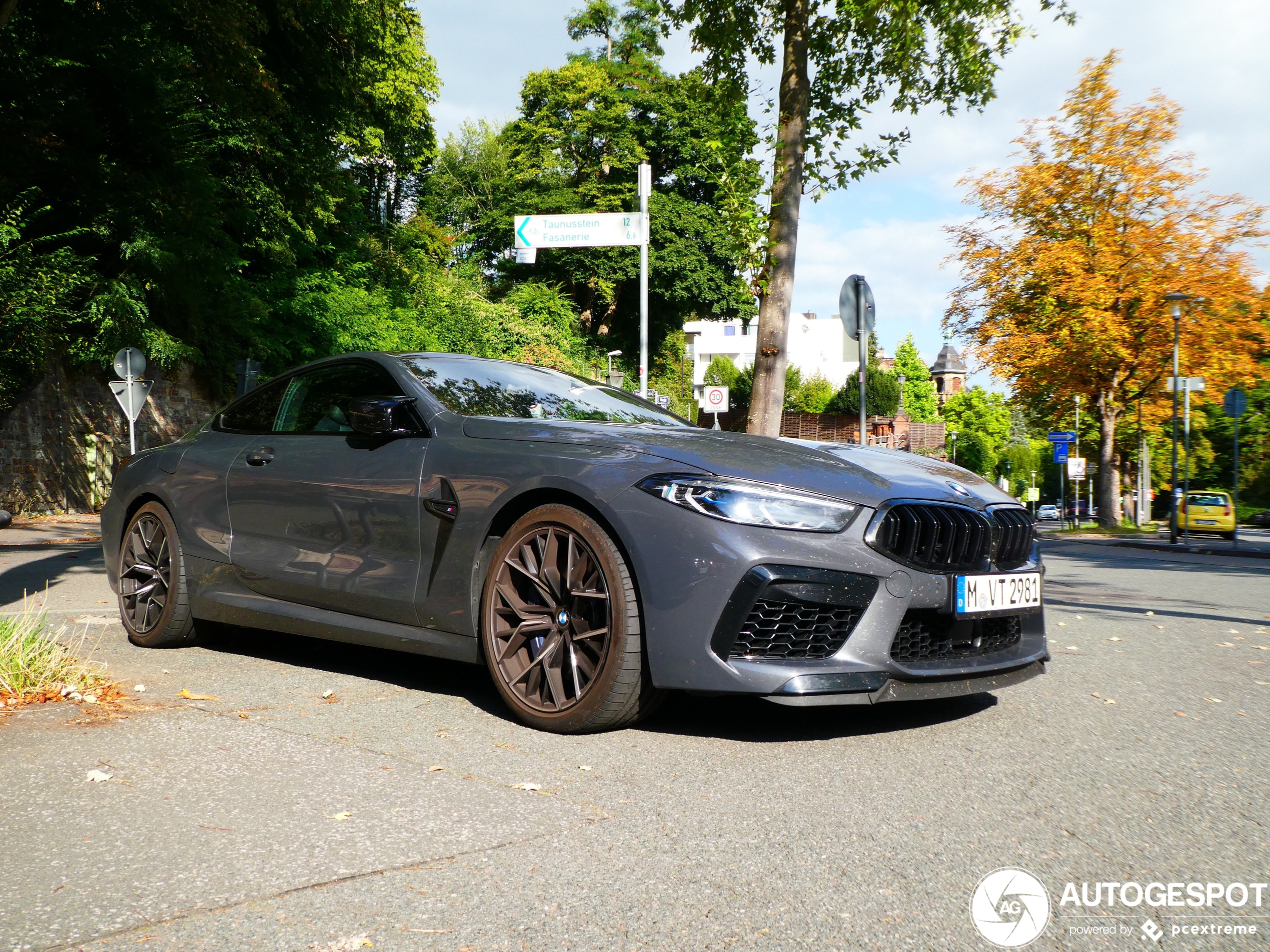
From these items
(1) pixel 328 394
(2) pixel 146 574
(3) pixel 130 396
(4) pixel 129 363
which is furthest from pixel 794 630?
(4) pixel 129 363

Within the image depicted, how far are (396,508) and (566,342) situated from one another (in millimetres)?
40501

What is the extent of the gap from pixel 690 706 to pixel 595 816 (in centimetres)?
148

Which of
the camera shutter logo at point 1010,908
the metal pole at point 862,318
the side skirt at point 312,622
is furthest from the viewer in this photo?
the metal pole at point 862,318

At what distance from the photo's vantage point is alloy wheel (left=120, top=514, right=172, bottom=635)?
5621 millimetres

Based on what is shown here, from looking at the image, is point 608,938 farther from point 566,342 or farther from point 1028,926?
point 566,342

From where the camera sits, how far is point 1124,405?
31500mm

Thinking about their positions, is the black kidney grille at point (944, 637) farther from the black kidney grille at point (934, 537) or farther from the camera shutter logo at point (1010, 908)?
the camera shutter logo at point (1010, 908)

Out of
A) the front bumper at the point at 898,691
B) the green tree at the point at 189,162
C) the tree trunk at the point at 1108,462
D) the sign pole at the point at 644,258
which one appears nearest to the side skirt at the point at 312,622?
the front bumper at the point at 898,691

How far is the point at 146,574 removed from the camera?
5.73 m

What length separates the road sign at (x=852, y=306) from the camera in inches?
381

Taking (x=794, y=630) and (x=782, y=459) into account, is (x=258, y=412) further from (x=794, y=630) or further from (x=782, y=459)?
(x=794, y=630)

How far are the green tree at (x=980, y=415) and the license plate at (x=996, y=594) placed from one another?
4034 inches

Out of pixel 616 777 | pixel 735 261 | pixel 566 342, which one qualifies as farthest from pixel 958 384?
pixel 616 777

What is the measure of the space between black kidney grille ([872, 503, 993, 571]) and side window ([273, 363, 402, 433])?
221 cm
